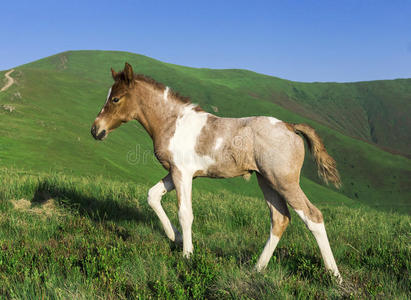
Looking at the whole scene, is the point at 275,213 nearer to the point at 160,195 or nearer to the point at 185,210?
the point at 185,210

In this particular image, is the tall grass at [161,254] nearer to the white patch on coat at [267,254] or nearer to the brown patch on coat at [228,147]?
the white patch on coat at [267,254]

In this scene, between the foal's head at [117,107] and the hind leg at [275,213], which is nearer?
the hind leg at [275,213]

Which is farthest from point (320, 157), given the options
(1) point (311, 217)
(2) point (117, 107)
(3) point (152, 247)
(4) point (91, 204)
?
(4) point (91, 204)

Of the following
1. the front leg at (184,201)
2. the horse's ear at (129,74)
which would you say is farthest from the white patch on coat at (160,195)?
the horse's ear at (129,74)

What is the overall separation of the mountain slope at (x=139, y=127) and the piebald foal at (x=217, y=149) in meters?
1.21

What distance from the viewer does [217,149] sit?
5141mm

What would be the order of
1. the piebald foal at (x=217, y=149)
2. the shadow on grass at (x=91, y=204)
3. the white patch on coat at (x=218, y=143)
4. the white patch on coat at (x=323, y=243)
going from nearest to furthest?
the white patch on coat at (x=323, y=243)
the piebald foal at (x=217, y=149)
the white patch on coat at (x=218, y=143)
the shadow on grass at (x=91, y=204)

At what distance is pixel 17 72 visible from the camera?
6875 centimetres

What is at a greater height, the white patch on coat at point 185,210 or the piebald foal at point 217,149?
the piebald foal at point 217,149

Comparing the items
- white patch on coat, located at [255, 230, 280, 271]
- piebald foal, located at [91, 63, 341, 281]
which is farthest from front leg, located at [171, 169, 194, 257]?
white patch on coat, located at [255, 230, 280, 271]

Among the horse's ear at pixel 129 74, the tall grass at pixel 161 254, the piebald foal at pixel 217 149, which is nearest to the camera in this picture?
the tall grass at pixel 161 254

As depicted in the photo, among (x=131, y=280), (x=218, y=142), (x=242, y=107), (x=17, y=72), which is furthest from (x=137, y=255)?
(x=242, y=107)

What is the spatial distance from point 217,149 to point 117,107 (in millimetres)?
1914

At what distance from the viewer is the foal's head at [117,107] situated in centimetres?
579
